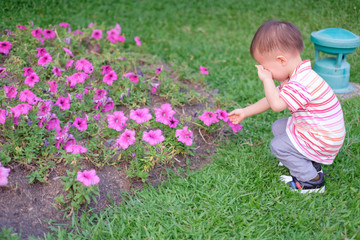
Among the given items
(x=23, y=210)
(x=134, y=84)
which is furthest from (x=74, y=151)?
(x=134, y=84)

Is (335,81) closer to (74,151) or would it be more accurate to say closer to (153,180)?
(153,180)

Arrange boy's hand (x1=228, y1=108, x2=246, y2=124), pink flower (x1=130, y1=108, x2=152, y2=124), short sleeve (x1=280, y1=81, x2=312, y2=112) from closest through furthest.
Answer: short sleeve (x1=280, y1=81, x2=312, y2=112) → pink flower (x1=130, y1=108, x2=152, y2=124) → boy's hand (x1=228, y1=108, x2=246, y2=124)

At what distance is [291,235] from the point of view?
2.31m

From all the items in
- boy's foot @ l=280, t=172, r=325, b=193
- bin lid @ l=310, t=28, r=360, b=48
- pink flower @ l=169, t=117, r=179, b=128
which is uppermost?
bin lid @ l=310, t=28, r=360, b=48

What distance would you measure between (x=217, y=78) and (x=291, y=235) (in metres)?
2.37

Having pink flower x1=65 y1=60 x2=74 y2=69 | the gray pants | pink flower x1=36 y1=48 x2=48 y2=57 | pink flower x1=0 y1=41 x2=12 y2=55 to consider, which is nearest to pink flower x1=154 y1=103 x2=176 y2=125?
the gray pants

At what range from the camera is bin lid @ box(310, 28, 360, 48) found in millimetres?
3799

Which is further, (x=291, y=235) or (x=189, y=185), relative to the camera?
(x=189, y=185)

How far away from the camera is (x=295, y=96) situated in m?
2.35

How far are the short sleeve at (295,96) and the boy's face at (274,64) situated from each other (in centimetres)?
19

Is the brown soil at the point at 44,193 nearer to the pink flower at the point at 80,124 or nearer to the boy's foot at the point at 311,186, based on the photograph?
the pink flower at the point at 80,124

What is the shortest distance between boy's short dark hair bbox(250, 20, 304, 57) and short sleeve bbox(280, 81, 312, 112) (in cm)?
26

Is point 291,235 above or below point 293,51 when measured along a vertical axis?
below

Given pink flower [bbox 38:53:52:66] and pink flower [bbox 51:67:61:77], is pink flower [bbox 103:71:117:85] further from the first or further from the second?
pink flower [bbox 38:53:52:66]
